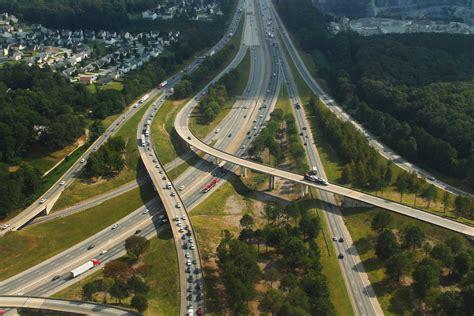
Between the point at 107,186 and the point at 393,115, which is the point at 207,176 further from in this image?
the point at 393,115

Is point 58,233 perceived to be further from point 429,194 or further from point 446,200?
point 446,200

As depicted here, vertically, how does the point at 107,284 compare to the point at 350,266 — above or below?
above

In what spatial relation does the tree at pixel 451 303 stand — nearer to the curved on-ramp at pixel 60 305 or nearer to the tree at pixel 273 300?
the tree at pixel 273 300

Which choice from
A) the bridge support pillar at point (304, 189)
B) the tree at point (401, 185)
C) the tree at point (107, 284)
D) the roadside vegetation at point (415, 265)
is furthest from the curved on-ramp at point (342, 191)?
the tree at point (107, 284)

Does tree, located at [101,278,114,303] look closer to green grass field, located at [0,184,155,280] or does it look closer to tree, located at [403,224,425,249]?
green grass field, located at [0,184,155,280]

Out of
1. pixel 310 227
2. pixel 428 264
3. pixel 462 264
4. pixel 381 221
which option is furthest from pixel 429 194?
pixel 310 227

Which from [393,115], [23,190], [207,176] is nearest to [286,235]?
[207,176]

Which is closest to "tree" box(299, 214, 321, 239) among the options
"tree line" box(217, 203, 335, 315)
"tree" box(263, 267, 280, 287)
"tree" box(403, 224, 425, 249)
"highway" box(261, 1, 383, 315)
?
"tree line" box(217, 203, 335, 315)
